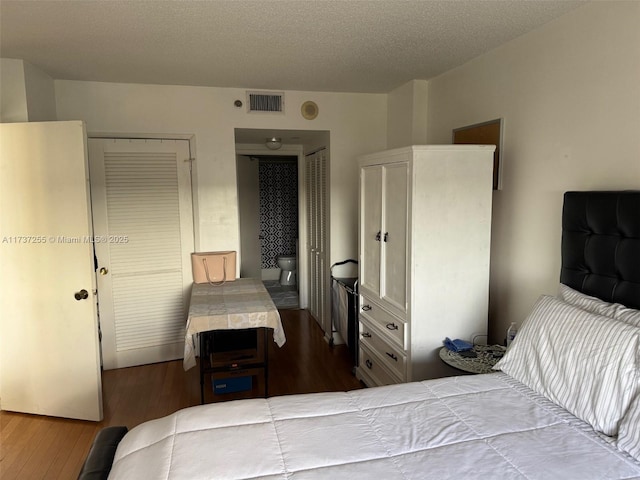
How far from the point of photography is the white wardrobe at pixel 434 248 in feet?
8.47

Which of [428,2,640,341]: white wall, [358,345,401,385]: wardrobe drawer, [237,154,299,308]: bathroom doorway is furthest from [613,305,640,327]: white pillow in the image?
[237,154,299,308]: bathroom doorway

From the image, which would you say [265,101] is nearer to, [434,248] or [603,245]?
[434,248]

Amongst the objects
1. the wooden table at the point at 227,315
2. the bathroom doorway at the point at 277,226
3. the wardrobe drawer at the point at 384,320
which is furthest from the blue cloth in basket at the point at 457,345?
the bathroom doorway at the point at 277,226

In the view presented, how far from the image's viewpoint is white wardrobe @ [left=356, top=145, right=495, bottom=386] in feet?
8.47

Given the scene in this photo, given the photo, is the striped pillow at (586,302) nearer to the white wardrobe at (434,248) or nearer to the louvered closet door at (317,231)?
the white wardrobe at (434,248)

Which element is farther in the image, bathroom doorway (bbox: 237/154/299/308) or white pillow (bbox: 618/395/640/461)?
bathroom doorway (bbox: 237/154/299/308)

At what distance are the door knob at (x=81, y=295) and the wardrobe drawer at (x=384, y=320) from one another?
74.7 inches

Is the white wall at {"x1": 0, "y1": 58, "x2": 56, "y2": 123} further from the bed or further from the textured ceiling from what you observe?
the bed

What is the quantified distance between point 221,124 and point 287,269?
11.5ft

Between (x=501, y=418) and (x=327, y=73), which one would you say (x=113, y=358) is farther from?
(x=501, y=418)

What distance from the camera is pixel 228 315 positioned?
2.90 m

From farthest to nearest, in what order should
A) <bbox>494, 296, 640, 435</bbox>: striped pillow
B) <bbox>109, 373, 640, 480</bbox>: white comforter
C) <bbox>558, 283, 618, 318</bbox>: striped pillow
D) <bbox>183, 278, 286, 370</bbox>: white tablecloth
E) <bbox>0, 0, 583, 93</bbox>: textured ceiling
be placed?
<bbox>183, 278, 286, 370</bbox>: white tablecloth
<bbox>0, 0, 583, 93</bbox>: textured ceiling
<bbox>558, 283, 618, 318</bbox>: striped pillow
<bbox>494, 296, 640, 435</bbox>: striped pillow
<bbox>109, 373, 640, 480</bbox>: white comforter

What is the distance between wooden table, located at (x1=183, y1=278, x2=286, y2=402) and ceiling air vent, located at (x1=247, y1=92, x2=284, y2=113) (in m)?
1.65

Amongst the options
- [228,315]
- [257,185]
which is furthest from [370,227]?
[257,185]
